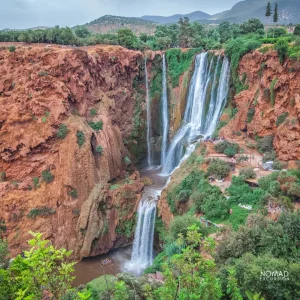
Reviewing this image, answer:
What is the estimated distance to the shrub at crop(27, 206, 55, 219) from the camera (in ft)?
75.2

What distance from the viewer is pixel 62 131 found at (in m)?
24.7

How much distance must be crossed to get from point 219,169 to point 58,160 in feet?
41.4

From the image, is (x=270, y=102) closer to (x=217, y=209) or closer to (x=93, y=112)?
(x=217, y=209)

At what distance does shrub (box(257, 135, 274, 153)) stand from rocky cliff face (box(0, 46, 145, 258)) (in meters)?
10.3

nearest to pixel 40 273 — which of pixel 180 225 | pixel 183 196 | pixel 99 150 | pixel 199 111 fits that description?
pixel 180 225

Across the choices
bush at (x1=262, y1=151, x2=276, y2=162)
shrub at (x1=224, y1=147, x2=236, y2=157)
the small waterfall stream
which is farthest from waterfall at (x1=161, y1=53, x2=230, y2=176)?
bush at (x1=262, y1=151, x2=276, y2=162)

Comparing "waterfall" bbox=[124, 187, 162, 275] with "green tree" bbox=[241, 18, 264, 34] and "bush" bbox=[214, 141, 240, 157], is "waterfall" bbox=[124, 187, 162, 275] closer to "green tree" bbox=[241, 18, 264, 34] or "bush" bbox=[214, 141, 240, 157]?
→ "bush" bbox=[214, 141, 240, 157]

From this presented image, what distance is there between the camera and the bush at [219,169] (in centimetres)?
2103

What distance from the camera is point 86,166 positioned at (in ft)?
81.7

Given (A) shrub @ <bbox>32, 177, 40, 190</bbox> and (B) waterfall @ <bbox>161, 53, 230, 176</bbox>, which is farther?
(B) waterfall @ <bbox>161, 53, 230, 176</bbox>

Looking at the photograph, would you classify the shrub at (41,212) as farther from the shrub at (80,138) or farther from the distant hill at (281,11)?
the distant hill at (281,11)

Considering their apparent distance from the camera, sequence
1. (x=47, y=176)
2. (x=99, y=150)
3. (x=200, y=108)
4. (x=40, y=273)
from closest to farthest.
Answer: (x=40, y=273), (x=47, y=176), (x=99, y=150), (x=200, y=108)

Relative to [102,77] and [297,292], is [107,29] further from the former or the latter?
[297,292]

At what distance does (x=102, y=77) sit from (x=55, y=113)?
7.90 meters
